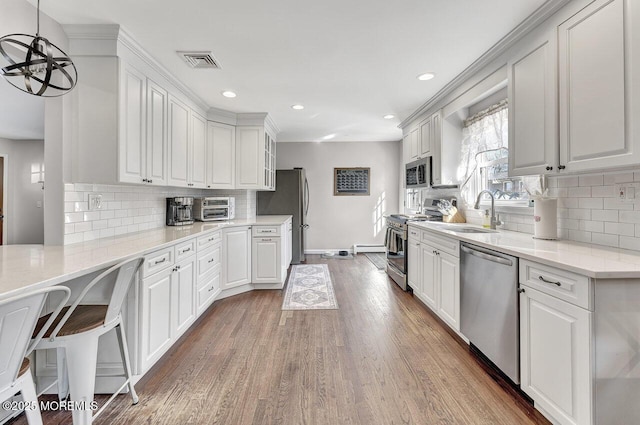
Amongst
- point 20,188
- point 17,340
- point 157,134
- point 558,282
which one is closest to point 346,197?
point 157,134

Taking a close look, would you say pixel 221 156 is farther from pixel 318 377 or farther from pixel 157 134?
pixel 318 377

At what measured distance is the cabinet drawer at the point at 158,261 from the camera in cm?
187

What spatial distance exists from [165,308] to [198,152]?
2.03m

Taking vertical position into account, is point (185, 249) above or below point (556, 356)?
above

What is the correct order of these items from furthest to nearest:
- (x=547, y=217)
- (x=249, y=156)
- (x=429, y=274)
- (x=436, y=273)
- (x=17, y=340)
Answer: (x=249, y=156) < (x=429, y=274) < (x=436, y=273) < (x=547, y=217) < (x=17, y=340)

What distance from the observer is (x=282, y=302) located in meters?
3.38

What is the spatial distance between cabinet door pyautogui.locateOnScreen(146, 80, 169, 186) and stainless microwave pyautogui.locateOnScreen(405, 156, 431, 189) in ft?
9.86

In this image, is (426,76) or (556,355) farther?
(426,76)

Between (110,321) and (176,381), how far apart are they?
27.4 inches

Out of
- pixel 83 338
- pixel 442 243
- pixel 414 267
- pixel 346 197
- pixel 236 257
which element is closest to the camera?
pixel 83 338

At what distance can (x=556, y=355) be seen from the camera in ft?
4.65

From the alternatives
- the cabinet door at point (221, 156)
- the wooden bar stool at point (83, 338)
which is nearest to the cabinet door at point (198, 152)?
the cabinet door at point (221, 156)

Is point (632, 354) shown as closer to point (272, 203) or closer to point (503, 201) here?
point (503, 201)

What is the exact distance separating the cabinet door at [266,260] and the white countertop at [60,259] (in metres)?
1.51
